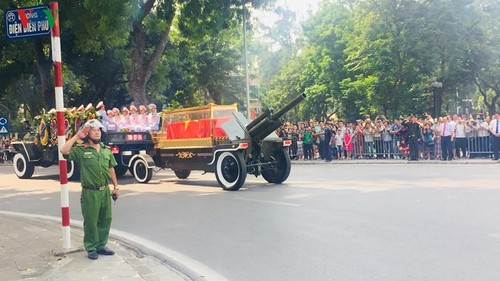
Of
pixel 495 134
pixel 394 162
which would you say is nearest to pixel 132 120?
pixel 394 162

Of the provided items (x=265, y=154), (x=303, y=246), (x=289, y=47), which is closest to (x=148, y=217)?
(x=303, y=246)

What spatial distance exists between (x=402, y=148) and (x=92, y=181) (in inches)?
641

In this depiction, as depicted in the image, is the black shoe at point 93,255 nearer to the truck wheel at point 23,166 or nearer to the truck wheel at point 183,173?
the truck wheel at point 183,173

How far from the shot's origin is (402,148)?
20578mm

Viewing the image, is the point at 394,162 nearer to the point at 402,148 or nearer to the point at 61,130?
the point at 402,148

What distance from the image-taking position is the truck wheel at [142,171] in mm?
15644

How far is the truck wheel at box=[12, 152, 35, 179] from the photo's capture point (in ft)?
62.5

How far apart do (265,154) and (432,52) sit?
18701 mm

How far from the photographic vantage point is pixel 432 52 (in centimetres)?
2880

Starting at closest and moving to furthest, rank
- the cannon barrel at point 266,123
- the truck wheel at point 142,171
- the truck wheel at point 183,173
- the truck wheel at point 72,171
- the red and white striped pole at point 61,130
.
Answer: the red and white striped pole at point 61,130, the cannon barrel at point 266,123, the truck wheel at point 142,171, the truck wheel at point 183,173, the truck wheel at point 72,171

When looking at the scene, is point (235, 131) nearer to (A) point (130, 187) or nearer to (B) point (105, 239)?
(A) point (130, 187)

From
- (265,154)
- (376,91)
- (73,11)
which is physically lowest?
(265,154)

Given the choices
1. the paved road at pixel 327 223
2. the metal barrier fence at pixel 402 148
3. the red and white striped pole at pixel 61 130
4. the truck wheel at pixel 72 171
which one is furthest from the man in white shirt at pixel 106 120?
the red and white striped pole at pixel 61 130

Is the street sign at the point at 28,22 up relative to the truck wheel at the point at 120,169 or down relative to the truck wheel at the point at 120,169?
up
